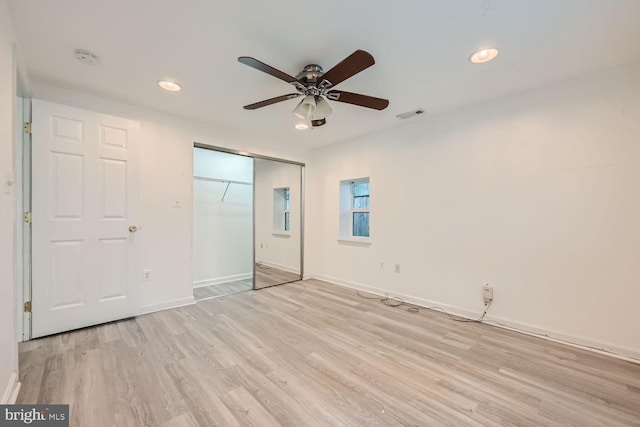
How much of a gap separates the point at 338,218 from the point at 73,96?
11.9 ft

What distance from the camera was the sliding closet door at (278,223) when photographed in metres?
4.83

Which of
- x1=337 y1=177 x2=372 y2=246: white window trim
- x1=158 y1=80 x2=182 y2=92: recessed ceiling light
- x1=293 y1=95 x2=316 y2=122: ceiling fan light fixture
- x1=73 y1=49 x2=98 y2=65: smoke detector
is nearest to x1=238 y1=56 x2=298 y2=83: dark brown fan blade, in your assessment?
x1=293 y1=95 x2=316 y2=122: ceiling fan light fixture

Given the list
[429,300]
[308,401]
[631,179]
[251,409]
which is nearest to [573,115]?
[631,179]

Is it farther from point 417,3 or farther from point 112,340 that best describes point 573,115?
point 112,340

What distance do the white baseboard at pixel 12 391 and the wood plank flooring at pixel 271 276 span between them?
2.73 meters

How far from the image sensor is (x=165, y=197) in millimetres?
3307

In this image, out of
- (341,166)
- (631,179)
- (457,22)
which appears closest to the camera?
(457,22)

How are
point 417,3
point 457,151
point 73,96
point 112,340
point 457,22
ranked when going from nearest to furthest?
point 417,3 → point 457,22 → point 112,340 → point 73,96 → point 457,151

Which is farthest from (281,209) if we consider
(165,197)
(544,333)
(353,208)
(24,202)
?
(544,333)

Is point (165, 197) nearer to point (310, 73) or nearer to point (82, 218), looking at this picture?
point (82, 218)

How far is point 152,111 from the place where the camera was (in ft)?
10.5

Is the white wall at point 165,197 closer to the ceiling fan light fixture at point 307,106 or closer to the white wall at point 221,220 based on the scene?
the white wall at point 221,220

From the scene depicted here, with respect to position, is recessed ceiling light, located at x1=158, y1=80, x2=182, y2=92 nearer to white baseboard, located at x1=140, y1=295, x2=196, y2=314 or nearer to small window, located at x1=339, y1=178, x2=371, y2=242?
white baseboard, located at x1=140, y1=295, x2=196, y2=314

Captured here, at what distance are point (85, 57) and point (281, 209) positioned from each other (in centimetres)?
349
